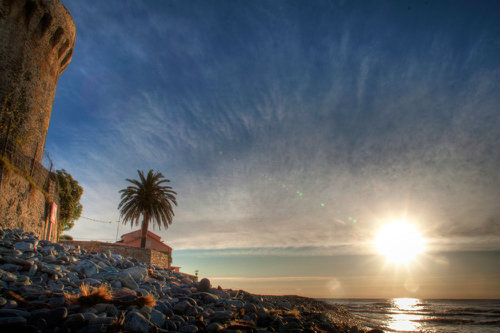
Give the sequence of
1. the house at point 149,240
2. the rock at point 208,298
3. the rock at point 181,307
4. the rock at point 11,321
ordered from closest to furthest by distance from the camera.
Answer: the rock at point 11,321 < the rock at point 181,307 < the rock at point 208,298 < the house at point 149,240

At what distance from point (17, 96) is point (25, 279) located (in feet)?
44.3

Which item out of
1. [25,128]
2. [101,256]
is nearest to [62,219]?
[25,128]

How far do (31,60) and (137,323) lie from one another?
17.9 metres

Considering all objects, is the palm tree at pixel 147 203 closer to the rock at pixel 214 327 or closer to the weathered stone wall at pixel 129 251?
the weathered stone wall at pixel 129 251

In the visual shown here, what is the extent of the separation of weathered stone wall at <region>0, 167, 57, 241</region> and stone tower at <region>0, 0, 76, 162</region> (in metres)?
2.87

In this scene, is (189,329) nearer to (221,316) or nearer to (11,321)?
(221,316)

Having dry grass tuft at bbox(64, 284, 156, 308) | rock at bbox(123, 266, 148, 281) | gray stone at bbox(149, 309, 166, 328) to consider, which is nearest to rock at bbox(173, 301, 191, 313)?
dry grass tuft at bbox(64, 284, 156, 308)

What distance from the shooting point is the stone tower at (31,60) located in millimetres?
14281

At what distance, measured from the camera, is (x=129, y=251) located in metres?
23.8

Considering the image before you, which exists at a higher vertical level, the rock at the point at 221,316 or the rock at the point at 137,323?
the rock at the point at 137,323

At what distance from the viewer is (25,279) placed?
5.40m

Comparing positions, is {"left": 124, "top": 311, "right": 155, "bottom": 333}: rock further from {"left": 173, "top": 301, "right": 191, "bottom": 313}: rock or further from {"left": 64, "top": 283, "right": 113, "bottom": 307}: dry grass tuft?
{"left": 173, "top": 301, "right": 191, "bottom": 313}: rock

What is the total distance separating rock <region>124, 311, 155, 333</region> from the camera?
4.23 metres

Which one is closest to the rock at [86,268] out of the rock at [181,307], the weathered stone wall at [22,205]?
Answer: the rock at [181,307]
